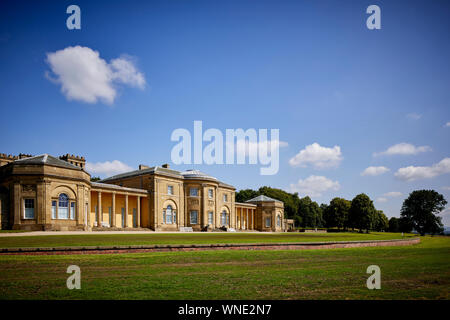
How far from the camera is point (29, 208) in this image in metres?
36.2

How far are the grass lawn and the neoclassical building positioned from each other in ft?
80.7

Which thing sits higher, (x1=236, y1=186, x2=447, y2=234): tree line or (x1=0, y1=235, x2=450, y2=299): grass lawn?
(x1=0, y1=235, x2=450, y2=299): grass lawn

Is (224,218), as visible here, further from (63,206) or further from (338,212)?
(338,212)

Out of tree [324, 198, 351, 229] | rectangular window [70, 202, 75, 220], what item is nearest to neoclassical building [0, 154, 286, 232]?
rectangular window [70, 202, 75, 220]

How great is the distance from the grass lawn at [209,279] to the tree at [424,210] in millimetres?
86964

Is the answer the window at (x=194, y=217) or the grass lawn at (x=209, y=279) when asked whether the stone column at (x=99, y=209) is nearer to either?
→ the window at (x=194, y=217)

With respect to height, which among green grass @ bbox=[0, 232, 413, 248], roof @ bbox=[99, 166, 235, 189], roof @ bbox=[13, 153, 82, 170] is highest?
roof @ bbox=[13, 153, 82, 170]

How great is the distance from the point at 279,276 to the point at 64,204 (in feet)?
114

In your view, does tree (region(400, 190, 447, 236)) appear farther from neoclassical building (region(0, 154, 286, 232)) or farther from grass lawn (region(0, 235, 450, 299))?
grass lawn (region(0, 235, 450, 299))

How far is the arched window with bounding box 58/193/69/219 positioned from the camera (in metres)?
37.9

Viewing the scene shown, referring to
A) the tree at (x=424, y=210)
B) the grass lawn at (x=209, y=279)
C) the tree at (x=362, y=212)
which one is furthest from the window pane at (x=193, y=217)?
the tree at (x=424, y=210)
